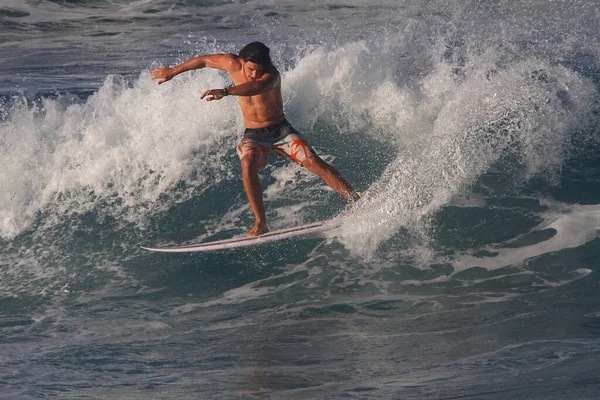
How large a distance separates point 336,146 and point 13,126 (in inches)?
162

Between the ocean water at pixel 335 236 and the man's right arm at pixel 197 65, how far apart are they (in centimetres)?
163

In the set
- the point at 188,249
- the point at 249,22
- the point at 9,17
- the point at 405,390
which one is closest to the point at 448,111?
the point at 188,249

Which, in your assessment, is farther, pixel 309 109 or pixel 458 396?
pixel 309 109

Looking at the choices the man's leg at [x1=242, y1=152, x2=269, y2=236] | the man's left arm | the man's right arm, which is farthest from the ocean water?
the man's right arm

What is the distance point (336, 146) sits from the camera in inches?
342

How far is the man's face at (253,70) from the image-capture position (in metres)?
5.88

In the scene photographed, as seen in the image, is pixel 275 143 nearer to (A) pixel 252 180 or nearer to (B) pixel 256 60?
(A) pixel 252 180

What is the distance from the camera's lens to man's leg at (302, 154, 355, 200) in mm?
6309

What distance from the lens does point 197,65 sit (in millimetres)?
6359

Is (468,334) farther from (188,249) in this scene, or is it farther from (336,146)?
(336,146)

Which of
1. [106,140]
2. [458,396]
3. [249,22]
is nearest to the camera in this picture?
[458,396]

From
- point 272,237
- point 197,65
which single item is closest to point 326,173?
point 272,237

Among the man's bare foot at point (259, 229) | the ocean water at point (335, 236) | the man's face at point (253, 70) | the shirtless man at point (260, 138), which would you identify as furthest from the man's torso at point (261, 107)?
the ocean water at point (335, 236)

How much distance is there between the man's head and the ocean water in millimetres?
1434
